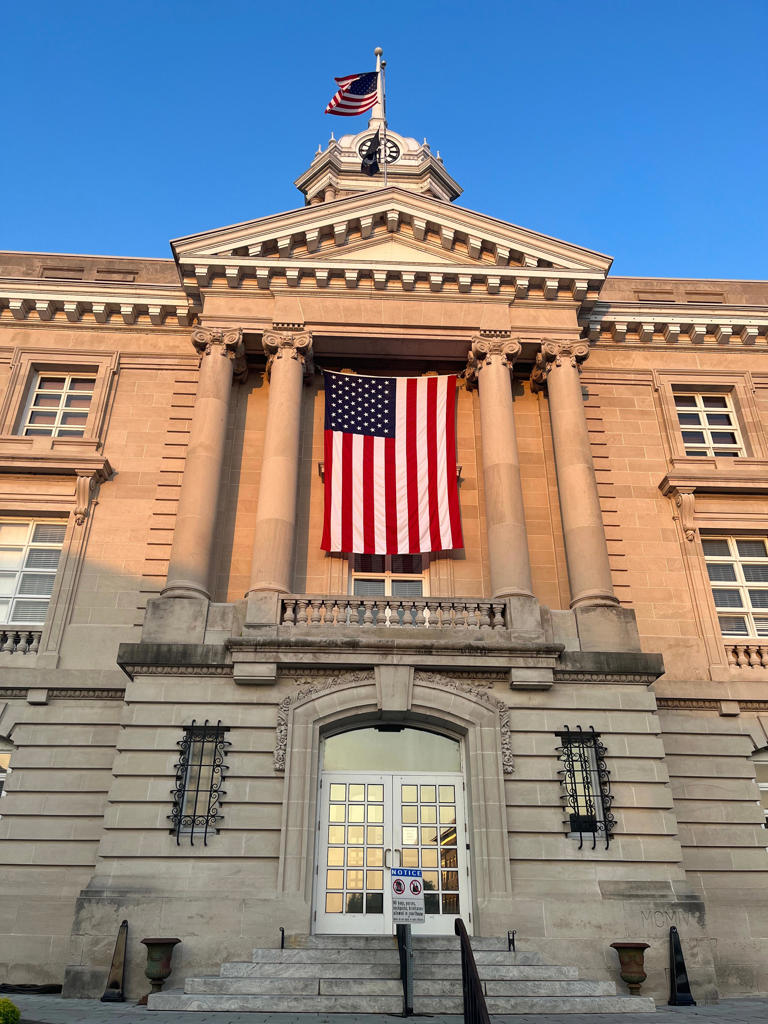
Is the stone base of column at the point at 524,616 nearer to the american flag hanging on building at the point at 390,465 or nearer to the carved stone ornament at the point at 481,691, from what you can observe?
the carved stone ornament at the point at 481,691

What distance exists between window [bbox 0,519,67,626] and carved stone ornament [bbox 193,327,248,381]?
216 inches

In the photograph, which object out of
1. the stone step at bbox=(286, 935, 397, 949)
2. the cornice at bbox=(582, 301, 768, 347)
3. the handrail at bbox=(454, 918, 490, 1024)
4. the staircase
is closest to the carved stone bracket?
the cornice at bbox=(582, 301, 768, 347)

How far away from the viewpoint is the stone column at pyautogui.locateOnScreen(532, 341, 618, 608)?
1712 centimetres

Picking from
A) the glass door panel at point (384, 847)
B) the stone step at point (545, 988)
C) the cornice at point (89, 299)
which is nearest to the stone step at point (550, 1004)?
the stone step at point (545, 988)

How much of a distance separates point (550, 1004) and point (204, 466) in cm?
1227

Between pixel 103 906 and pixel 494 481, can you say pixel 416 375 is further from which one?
pixel 103 906

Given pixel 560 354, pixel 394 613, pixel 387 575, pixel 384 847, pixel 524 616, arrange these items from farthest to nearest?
pixel 560 354 → pixel 387 575 → pixel 394 613 → pixel 524 616 → pixel 384 847

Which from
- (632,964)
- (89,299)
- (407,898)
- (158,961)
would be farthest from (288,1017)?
(89,299)

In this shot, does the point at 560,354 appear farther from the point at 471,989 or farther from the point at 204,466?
the point at 471,989

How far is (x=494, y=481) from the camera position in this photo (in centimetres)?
1816

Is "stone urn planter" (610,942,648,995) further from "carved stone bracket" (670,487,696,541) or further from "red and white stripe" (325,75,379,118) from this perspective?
"red and white stripe" (325,75,379,118)

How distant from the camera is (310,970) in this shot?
12.0m

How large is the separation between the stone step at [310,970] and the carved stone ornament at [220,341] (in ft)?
43.7

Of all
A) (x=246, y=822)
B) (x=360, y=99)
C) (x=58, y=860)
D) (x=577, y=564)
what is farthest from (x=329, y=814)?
(x=360, y=99)
